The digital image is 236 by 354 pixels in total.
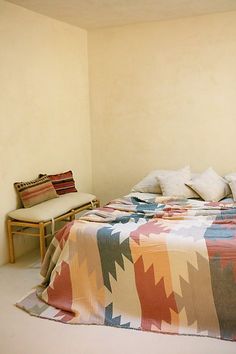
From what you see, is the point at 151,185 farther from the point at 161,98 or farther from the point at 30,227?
the point at 30,227

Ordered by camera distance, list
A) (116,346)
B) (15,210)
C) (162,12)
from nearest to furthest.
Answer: (116,346) < (15,210) < (162,12)

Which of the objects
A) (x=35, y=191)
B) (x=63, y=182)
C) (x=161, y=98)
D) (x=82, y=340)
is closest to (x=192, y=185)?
(x=161, y=98)

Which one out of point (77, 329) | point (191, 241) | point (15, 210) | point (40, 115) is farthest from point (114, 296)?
point (40, 115)

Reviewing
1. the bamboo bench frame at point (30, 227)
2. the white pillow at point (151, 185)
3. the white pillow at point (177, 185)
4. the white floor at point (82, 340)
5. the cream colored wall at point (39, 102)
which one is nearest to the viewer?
the white floor at point (82, 340)

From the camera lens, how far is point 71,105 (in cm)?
465

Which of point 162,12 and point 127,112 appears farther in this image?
point 127,112

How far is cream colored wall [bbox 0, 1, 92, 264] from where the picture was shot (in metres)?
3.64

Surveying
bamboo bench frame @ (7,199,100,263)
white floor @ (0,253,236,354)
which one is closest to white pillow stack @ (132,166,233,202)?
bamboo bench frame @ (7,199,100,263)

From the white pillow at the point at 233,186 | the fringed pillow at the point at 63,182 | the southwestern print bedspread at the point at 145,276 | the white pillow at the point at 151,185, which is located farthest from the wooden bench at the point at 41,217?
the white pillow at the point at 233,186

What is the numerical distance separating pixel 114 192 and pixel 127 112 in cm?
104

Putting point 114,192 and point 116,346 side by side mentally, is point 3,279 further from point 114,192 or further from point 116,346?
point 114,192

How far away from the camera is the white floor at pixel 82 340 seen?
2.31 meters

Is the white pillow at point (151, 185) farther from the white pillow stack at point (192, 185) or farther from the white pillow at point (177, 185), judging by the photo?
the white pillow at point (177, 185)

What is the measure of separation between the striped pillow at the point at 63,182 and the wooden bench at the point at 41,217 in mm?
226
